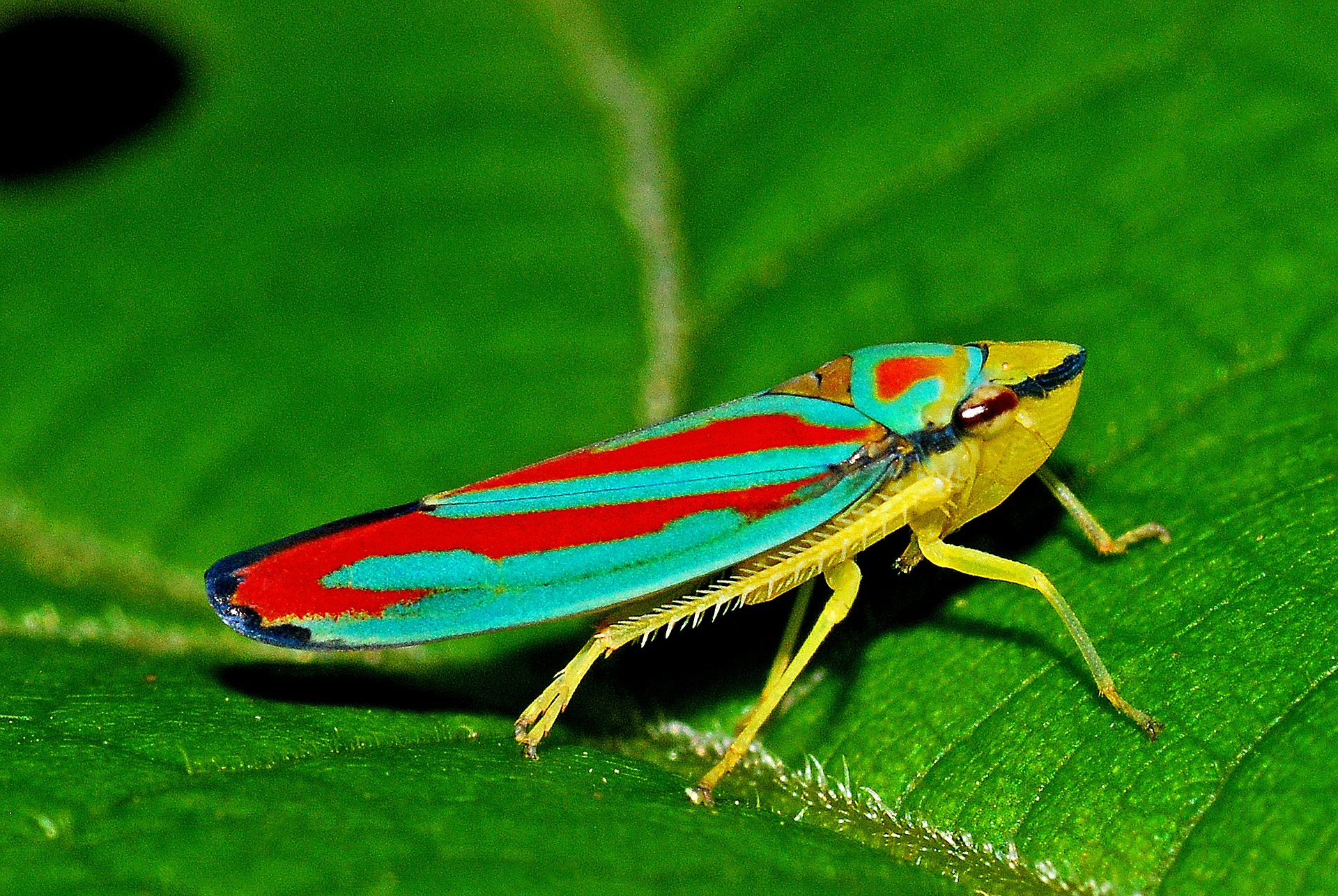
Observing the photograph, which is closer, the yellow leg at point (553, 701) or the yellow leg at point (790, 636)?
the yellow leg at point (553, 701)

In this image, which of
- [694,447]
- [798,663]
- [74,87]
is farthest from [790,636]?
[74,87]

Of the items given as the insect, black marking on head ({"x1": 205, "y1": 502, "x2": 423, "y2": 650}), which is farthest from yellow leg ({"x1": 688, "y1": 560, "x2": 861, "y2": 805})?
black marking on head ({"x1": 205, "y1": 502, "x2": 423, "y2": 650})

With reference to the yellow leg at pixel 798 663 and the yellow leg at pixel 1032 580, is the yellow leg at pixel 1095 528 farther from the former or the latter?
the yellow leg at pixel 798 663

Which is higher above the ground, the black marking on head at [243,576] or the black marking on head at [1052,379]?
the black marking on head at [243,576]

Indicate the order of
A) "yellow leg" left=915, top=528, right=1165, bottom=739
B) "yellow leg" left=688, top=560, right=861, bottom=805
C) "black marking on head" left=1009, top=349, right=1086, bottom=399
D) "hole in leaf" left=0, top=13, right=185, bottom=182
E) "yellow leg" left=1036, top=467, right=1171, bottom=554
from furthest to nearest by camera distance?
1. "hole in leaf" left=0, top=13, right=185, bottom=182
2. "black marking on head" left=1009, top=349, right=1086, bottom=399
3. "yellow leg" left=1036, top=467, right=1171, bottom=554
4. "yellow leg" left=688, top=560, right=861, bottom=805
5. "yellow leg" left=915, top=528, right=1165, bottom=739

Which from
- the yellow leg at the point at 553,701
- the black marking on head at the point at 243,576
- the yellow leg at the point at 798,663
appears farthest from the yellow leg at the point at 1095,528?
the black marking on head at the point at 243,576

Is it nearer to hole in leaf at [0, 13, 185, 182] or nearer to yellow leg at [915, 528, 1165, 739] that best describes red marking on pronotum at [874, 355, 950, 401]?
yellow leg at [915, 528, 1165, 739]
